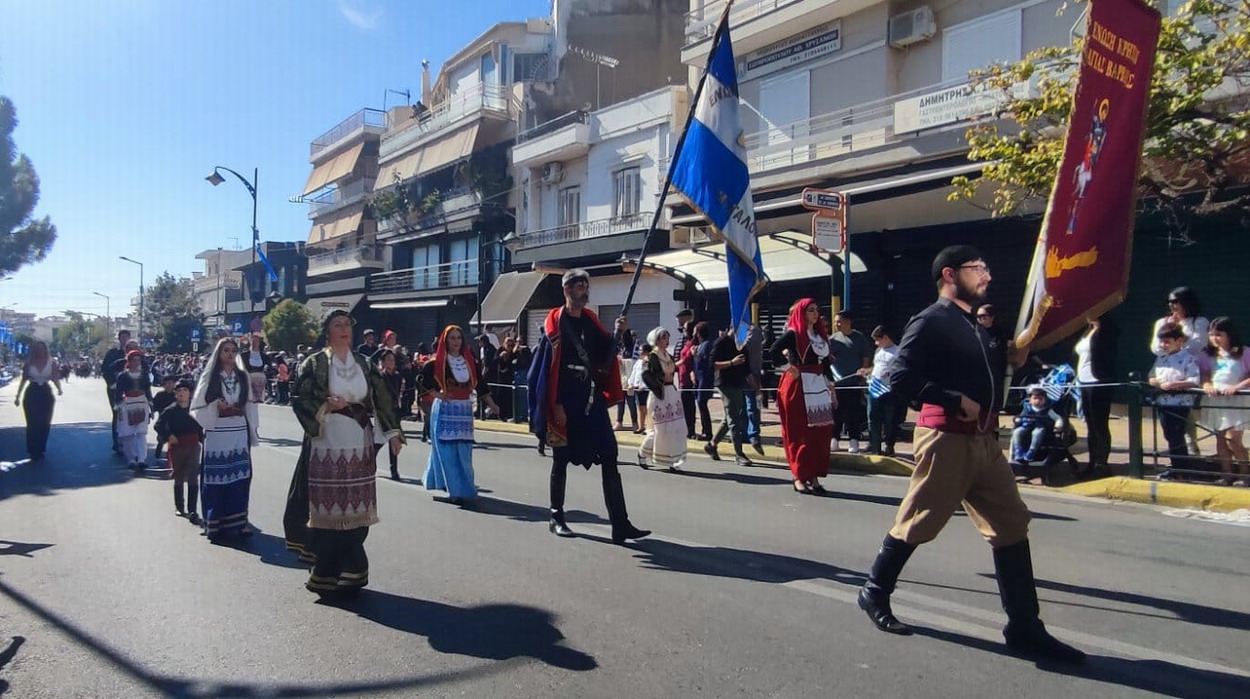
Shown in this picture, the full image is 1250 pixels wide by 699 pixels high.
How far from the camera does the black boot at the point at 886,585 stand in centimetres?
449

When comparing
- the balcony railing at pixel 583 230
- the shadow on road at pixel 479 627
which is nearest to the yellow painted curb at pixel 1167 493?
the shadow on road at pixel 479 627

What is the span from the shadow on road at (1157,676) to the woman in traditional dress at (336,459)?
3.48 metres

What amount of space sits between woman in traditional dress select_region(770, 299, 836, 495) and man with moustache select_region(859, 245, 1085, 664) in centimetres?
435

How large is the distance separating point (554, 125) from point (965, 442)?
93.0ft

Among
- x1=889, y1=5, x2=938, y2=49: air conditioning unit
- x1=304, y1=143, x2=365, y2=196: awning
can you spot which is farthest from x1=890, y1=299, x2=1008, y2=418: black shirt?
x1=304, y1=143, x2=365, y2=196: awning

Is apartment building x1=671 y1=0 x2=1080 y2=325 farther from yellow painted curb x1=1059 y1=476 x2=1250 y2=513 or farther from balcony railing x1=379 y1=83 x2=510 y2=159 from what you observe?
balcony railing x1=379 y1=83 x2=510 y2=159

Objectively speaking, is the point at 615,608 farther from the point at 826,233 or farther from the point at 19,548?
the point at 826,233

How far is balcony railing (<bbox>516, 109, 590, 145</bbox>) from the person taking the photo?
95.5 ft

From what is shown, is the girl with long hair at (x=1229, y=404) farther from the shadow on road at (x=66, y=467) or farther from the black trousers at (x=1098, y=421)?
the shadow on road at (x=66, y=467)

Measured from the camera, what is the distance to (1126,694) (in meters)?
3.77

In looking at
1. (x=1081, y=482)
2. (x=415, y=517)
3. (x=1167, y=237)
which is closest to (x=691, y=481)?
(x=415, y=517)

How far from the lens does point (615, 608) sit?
5.12 meters

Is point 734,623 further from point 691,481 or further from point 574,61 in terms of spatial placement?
point 574,61

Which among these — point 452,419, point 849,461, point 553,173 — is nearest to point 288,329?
point 553,173
